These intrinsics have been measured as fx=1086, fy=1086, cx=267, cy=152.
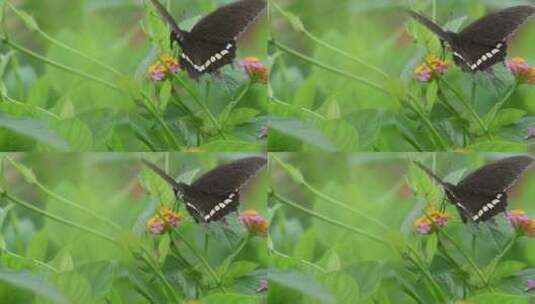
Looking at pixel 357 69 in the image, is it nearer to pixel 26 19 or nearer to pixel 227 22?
pixel 227 22

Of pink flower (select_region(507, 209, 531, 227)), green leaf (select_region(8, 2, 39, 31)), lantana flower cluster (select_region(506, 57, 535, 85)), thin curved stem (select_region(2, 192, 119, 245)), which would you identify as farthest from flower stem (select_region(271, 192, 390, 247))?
green leaf (select_region(8, 2, 39, 31))

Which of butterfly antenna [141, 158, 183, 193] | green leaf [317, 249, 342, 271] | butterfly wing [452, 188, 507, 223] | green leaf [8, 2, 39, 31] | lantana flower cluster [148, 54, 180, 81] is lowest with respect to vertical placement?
green leaf [317, 249, 342, 271]

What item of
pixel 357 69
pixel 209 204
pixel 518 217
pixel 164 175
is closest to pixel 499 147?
pixel 518 217

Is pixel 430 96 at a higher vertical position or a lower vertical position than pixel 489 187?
higher

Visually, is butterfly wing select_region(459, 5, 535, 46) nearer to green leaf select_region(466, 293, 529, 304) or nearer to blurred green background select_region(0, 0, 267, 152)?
blurred green background select_region(0, 0, 267, 152)

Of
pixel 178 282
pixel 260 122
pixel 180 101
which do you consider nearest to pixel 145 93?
pixel 180 101
